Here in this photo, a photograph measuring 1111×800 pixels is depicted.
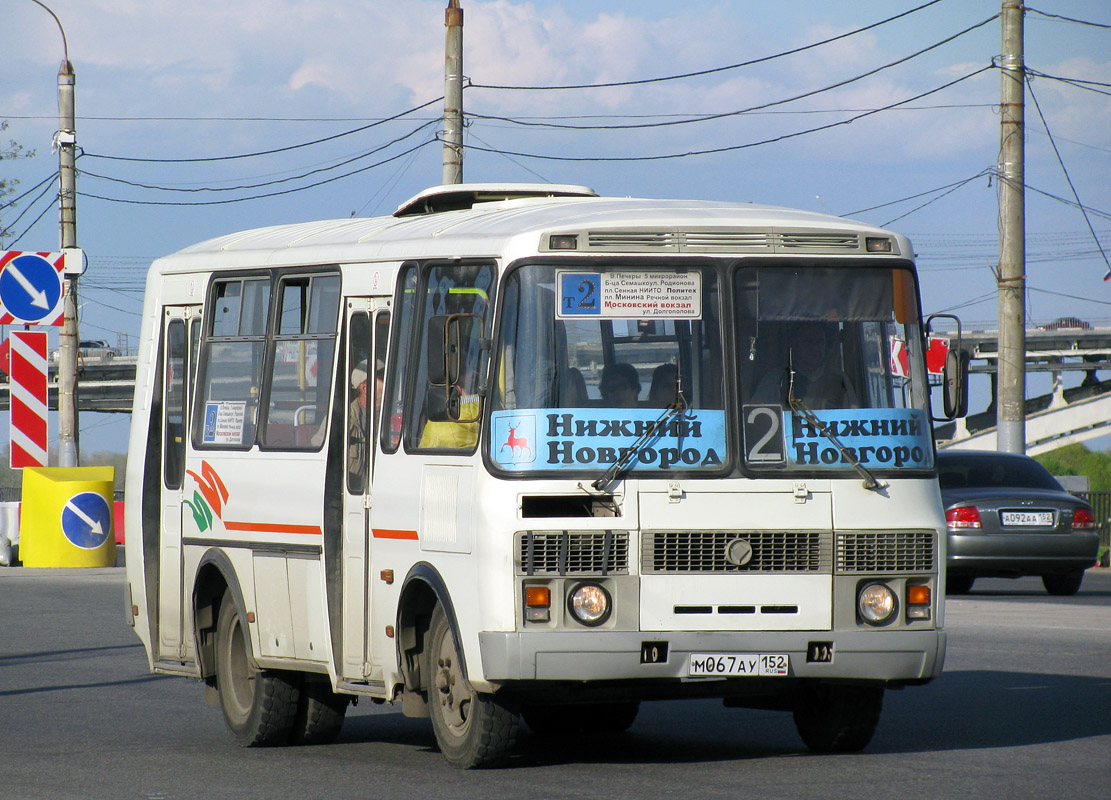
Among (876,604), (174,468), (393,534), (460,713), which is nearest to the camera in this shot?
(876,604)

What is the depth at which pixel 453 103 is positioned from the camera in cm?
2542

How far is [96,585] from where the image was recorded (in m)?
21.7

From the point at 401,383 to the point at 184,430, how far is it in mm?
2331

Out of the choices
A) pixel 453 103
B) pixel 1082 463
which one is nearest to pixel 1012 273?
pixel 453 103

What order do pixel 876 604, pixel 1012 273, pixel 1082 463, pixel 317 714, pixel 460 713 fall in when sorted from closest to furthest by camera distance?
pixel 876 604 → pixel 460 713 → pixel 317 714 → pixel 1012 273 → pixel 1082 463

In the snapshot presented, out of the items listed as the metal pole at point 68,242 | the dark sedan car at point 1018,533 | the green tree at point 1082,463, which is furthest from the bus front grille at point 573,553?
the green tree at point 1082,463

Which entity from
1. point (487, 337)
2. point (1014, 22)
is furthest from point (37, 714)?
point (1014, 22)

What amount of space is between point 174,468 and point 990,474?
11977 millimetres

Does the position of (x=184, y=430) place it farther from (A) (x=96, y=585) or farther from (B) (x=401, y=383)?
(A) (x=96, y=585)

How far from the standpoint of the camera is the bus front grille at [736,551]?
8.33 metres

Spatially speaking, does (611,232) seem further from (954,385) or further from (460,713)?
(460,713)

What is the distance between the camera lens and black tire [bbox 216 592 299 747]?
10.1 metres

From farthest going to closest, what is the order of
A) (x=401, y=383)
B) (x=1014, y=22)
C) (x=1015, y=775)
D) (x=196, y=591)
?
(x=1014, y=22)
(x=196, y=591)
(x=401, y=383)
(x=1015, y=775)

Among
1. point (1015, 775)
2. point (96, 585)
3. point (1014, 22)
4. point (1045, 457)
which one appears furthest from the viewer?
point (1045, 457)
